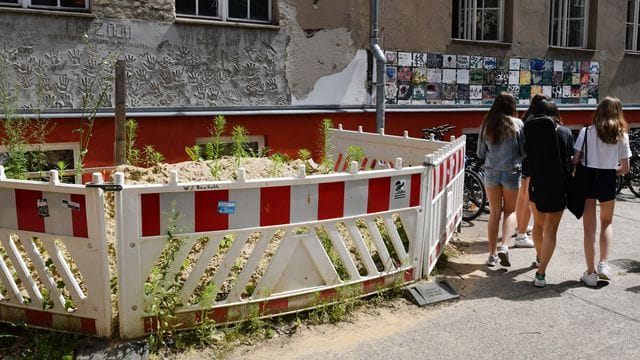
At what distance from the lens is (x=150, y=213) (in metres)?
3.82

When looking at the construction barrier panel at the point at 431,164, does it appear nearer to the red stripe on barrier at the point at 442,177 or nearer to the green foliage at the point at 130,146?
the red stripe on barrier at the point at 442,177

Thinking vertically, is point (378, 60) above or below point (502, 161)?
above

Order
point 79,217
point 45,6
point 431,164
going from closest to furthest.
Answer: point 79,217 → point 431,164 → point 45,6

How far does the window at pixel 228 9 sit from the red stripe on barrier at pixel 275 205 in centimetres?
586

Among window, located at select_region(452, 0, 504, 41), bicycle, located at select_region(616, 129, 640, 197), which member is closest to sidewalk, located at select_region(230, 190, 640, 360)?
bicycle, located at select_region(616, 129, 640, 197)

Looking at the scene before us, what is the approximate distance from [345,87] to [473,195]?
3309 mm

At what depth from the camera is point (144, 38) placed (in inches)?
342

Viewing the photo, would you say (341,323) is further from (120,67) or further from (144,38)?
(144,38)

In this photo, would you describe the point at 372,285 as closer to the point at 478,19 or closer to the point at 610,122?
the point at 610,122

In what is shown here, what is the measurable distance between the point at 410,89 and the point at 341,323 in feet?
25.0

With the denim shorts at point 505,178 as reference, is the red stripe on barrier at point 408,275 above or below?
below

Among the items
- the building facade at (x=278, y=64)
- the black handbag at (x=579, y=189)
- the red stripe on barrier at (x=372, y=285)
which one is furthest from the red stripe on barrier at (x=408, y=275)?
the building facade at (x=278, y=64)

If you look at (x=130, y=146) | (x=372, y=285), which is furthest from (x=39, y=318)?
(x=130, y=146)

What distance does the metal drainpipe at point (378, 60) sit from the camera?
10539mm
